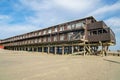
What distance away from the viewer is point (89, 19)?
30.2 meters

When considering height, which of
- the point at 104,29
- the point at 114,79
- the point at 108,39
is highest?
the point at 104,29

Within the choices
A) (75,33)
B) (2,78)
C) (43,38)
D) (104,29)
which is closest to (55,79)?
(2,78)

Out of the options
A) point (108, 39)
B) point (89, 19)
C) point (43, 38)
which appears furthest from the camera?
point (43, 38)

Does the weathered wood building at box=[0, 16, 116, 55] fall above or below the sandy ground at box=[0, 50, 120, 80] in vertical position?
above

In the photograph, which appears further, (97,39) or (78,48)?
(78,48)

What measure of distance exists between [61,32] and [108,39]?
501 inches

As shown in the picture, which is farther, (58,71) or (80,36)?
(80,36)

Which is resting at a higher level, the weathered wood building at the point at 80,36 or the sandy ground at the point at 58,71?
the weathered wood building at the point at 80,36

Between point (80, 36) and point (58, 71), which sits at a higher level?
point (80, 36)

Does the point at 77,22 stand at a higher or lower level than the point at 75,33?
higher

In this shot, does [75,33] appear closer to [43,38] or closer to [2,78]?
[43,38]

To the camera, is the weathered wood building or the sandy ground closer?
the sandy ground

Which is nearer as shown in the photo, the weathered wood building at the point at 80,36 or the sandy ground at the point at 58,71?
the sandy ground at the point at 58,71

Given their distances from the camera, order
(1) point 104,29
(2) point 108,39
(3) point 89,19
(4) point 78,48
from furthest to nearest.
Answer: (4) point 78,48 < (3) point 89,19 < (1) point 104,29 < (2) point 108,39
